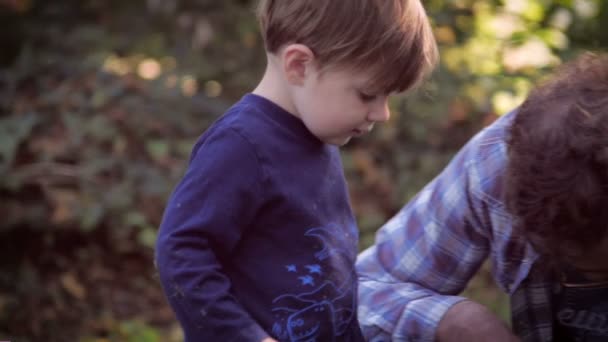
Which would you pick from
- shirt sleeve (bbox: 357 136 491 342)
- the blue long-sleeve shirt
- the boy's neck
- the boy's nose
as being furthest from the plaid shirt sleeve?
the boy's neck

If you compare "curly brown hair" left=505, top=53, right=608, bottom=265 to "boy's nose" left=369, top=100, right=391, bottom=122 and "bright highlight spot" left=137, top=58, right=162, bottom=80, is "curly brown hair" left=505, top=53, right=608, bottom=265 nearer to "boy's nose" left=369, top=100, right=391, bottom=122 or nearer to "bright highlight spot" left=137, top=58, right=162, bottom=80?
"boy's nose" left=369, top=100, right=391, bottom=122

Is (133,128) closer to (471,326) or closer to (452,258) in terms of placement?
(452,258)

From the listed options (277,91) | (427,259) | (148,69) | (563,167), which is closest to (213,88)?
(148,69)

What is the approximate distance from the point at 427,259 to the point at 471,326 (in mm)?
219

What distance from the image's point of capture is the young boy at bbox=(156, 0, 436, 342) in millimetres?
1508

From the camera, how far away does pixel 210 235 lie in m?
1.51

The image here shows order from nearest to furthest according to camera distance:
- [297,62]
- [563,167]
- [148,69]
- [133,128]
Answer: [563,167] → [297,62] → [133,128] → [148,69]

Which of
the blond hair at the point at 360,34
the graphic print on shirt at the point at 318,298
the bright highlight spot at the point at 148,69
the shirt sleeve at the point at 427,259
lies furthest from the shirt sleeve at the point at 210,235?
the bright highlight spot at the point at 148,69

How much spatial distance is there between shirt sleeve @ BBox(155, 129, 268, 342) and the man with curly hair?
0.45m

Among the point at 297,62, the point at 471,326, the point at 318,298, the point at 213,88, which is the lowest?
the point at 213,88

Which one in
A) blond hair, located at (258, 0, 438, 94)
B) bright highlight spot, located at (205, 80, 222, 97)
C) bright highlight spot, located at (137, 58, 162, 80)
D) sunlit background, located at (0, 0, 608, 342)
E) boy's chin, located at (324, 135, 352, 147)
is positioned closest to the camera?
blond hair, located at (258, 0, 438, 94)

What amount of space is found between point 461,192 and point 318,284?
39cm

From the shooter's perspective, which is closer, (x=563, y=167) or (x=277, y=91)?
(x=563, y=167)

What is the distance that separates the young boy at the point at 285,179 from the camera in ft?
4.95
